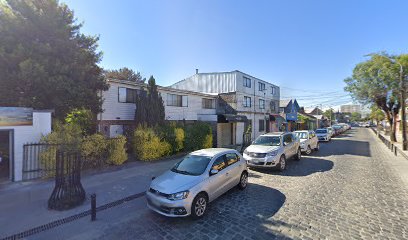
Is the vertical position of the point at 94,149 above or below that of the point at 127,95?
below

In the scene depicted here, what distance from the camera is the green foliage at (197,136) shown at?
13.7 m

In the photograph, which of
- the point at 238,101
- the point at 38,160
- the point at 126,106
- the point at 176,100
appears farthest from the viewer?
the point at 238,101

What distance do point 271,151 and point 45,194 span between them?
8.68 meters

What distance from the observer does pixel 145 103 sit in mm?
12922

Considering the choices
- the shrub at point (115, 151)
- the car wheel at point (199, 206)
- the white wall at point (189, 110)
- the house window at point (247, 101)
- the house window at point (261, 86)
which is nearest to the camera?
the car wheel at point (199, 206)

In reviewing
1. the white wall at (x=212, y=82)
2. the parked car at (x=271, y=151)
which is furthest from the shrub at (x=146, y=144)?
the white wall at (x=212, y=82)

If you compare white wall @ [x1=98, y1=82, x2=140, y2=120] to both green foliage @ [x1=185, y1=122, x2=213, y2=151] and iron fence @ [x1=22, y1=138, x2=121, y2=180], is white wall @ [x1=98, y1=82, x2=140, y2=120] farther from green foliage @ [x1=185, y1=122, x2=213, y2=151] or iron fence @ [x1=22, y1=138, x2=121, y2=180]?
iron fence @ [x1=22, y1=138, x2=121, y2=180]

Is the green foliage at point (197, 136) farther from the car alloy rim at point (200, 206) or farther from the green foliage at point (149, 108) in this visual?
the car alloy rim at point (200, 206)

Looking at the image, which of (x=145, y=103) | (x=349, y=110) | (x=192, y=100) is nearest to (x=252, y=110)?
(x=192, y=100)

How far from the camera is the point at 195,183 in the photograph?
491 cm

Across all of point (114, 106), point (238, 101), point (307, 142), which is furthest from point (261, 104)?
point (114, 106)

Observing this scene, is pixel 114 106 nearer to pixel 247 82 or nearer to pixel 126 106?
pixel 126 106

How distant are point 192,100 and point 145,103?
637cm

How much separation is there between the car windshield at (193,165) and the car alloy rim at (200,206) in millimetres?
676
